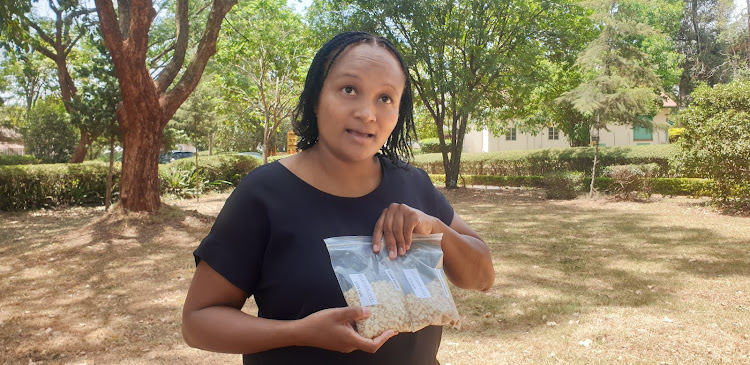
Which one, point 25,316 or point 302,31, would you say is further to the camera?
point 302,31

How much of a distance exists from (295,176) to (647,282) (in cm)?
632

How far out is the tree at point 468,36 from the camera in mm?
17125

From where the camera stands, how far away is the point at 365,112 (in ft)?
4.00

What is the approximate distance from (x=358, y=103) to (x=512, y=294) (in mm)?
5190

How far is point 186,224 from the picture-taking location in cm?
1020

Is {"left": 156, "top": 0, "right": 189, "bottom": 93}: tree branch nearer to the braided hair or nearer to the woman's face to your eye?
the braided hair

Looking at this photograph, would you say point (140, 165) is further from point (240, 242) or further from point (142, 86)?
point (240, 242)

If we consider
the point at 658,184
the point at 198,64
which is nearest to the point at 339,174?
the point at 198,64

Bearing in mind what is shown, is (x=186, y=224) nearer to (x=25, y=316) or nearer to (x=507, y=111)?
(x=25, y=316)

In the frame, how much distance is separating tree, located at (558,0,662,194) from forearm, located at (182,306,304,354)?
657 inches

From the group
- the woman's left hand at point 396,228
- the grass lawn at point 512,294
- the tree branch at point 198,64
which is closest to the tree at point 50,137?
the grass lawn at point 512,294

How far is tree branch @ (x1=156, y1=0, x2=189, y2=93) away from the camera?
9.77m

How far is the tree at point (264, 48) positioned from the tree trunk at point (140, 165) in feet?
33.2

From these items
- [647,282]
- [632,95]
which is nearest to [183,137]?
[632,95]
